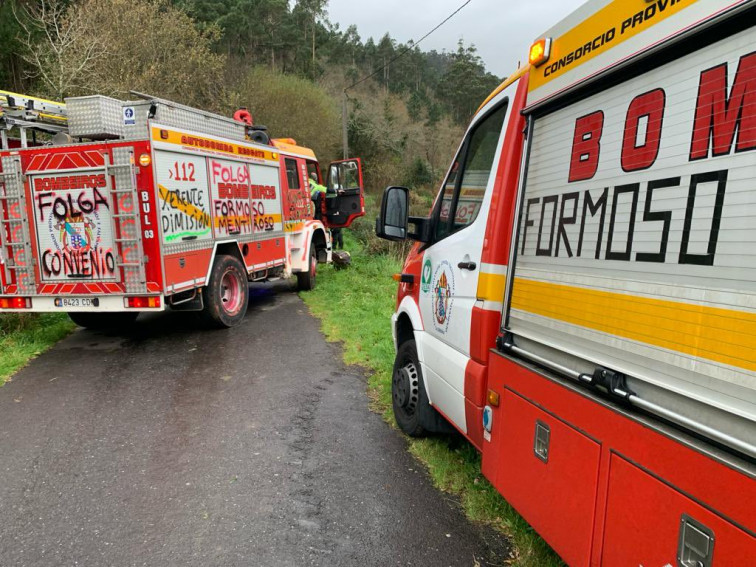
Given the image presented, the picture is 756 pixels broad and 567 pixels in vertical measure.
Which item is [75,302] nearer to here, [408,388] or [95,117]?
[95,117]

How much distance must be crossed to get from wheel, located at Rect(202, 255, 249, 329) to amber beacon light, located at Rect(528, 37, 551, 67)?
5596 mm

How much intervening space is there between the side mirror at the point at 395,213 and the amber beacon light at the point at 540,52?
4.30ft

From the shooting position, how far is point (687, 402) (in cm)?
144

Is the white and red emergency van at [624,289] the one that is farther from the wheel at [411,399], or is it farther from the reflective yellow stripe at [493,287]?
the wheel at [411,399]

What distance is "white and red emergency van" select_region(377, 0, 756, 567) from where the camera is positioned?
1.32 meters

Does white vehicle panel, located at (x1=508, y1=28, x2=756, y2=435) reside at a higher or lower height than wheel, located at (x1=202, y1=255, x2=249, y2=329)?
higher

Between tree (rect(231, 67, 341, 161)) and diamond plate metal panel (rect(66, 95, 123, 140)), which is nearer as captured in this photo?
diamond plate metal panel (rect(66, 95, 123, 140))

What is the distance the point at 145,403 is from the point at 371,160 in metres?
30.5

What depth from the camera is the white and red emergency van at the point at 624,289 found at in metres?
1.32

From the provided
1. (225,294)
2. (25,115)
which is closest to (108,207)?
(25,115)

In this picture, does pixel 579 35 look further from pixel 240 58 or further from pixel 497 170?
pixel 240 58

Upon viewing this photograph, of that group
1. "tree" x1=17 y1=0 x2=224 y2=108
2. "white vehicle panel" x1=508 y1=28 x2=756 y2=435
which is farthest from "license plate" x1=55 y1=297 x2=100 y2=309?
"tree" x1=17 y1=0 x2=224 y2=108

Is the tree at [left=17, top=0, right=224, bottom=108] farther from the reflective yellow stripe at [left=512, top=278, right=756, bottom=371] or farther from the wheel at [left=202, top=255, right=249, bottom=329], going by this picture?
the reflective yellow stripe at [left=512, top=278, right=756, bottom=371]

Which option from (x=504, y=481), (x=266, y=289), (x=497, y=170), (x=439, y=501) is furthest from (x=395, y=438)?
(x=266, y=289)
